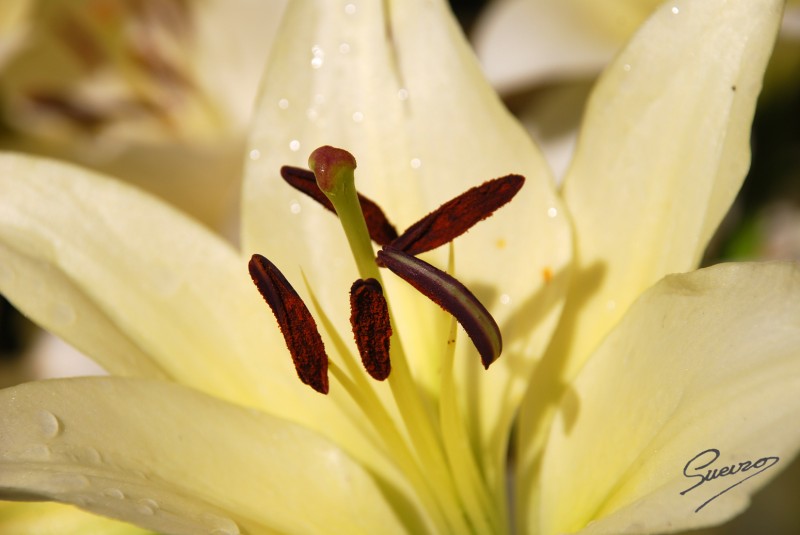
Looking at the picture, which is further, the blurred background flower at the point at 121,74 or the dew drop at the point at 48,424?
the blurred background flower at the point at 121,74

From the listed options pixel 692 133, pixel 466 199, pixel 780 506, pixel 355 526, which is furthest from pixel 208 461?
pixel 780 506

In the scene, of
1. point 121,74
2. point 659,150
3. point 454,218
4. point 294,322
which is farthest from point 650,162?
point 121,74

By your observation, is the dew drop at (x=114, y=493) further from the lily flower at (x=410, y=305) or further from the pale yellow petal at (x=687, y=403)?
the pale yellow petal at (x=687, y=403)

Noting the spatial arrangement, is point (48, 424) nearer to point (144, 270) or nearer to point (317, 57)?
point (144, 270)

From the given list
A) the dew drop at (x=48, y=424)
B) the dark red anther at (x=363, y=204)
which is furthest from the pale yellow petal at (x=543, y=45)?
the dew drop at (x=48, y=424)
